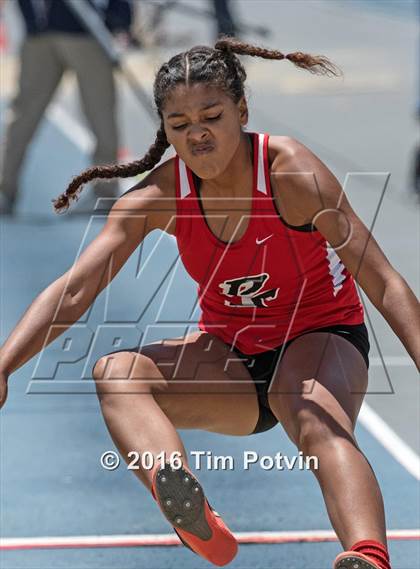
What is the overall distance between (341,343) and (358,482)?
0.68 meters

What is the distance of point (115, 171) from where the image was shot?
4.68m

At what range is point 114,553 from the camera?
5281 mm

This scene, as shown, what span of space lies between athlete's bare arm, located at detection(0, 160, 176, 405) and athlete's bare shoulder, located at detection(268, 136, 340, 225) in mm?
354

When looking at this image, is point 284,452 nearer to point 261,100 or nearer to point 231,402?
point 231,402

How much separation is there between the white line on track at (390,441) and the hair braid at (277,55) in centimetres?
235

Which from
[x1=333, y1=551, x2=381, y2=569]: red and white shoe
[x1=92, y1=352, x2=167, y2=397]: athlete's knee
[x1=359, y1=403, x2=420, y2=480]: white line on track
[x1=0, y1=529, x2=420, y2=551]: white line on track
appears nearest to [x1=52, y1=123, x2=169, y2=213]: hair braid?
[x1=92, y1=352, x2=167, y2=397]: athlete's knee

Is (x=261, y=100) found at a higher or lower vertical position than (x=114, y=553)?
lower

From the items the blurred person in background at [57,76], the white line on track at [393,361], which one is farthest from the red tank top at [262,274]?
the blurred person in background at [57,76]

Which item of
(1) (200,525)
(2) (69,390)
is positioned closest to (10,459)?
(2) (69,390)

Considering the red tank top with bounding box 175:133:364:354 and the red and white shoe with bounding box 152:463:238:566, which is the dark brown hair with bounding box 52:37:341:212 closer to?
the red tank top with bounding box 175:133:364:354

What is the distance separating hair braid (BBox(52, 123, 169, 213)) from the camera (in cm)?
465

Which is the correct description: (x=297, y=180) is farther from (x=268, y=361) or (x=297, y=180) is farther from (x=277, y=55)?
(x=268, y=361)

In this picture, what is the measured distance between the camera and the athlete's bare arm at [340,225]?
411cm

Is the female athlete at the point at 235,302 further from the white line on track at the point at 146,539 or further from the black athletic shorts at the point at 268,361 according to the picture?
the white line on track at the point at 146,539
